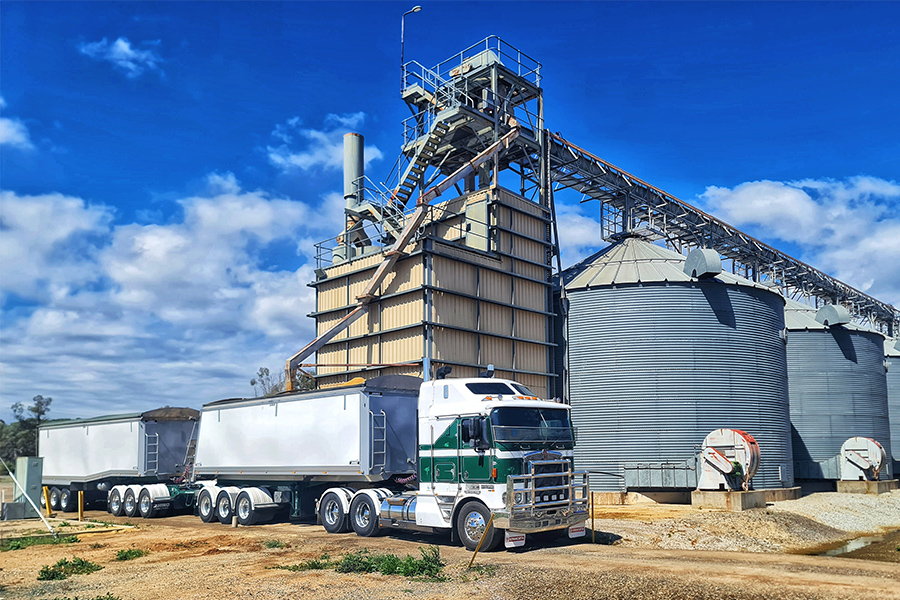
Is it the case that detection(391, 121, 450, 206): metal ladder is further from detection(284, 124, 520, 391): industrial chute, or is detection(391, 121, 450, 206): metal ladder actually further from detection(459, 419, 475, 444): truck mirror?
detection(459, 419, 475, 444): truck mirror

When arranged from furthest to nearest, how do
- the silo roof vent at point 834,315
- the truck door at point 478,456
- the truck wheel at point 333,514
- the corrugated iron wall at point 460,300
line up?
the silo roof vent at point 834,315 < the corrugated iron wall at point 460,300 < the truck wheel at point 333,514 < the truck door at point 478,456

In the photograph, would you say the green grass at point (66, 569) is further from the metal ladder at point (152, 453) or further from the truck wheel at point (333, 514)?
the metal ladder at point (152, 453)

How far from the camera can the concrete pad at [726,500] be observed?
29.6 m

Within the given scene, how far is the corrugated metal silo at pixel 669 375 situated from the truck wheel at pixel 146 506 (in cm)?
1816

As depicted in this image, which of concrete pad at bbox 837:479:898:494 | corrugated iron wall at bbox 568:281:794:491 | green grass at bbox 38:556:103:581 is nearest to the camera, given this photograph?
green grass at bbox 38:556:103:581

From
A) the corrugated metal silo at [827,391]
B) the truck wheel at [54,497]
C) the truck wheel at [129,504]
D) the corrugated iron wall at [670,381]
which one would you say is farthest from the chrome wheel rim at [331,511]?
the corrugated metal silo at [827,391]

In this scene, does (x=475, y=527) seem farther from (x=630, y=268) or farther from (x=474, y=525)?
(x=630, y=268)

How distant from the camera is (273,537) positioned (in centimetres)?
2178

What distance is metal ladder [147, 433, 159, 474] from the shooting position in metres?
31.5

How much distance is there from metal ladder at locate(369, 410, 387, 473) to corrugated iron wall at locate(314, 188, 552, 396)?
8934 millimetres

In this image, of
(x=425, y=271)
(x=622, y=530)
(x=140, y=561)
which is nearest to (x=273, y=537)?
(x=140, y=561)

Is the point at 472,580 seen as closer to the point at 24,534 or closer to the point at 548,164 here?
the point at 24,534

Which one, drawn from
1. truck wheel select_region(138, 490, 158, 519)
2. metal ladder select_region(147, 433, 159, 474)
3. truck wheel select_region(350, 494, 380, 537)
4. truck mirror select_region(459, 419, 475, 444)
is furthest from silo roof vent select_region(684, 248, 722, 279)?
truck wheel select_region(138, 490, 158, 519)

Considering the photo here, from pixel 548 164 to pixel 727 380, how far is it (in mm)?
13383
